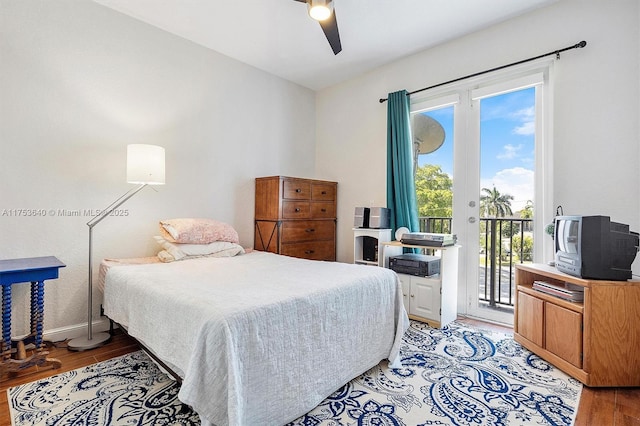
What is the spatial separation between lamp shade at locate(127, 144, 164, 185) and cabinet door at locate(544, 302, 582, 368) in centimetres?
306

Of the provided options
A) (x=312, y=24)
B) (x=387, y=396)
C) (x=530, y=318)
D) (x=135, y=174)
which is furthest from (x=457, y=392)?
(x=312, y=24)

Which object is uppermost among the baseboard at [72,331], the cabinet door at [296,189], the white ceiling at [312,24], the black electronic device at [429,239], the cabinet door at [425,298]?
the white ceiling at [312,24]

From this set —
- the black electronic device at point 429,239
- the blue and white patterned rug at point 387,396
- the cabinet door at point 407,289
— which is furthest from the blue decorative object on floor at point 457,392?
the black electronic device at point 429,239

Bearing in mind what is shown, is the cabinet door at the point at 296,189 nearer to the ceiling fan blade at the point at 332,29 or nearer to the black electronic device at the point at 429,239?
the black electronic device at the point at 429,239

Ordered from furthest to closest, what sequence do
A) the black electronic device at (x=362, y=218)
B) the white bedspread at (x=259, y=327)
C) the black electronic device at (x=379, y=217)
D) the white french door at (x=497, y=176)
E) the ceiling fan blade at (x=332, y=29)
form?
the black electronic device at (x=362, y=218) → the black electronic device at (x=379, y=217) → the white french door at (x=497, y=176) → the ceiling fan blade at (x=332, y=29) → the white bedspread at (x=259, y=327)

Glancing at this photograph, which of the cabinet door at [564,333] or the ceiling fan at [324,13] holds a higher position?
the ceiling fan at [324,13]

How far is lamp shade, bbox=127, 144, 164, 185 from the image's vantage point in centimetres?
246

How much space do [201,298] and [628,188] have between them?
3008 millimetres

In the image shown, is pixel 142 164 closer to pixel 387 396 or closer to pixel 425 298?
pixel 387 396

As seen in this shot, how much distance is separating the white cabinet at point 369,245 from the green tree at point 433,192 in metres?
0.51

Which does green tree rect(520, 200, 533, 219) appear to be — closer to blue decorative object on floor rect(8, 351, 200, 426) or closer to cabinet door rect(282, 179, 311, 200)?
cabinet door rect(282, 179, 311, 200)

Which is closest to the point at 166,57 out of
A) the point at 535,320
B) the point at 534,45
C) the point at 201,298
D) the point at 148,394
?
the point at 201,298

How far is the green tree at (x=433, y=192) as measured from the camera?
337 cm

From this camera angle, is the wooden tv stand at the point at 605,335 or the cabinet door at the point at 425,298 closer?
the wooden tv stand at the point at 605,335
